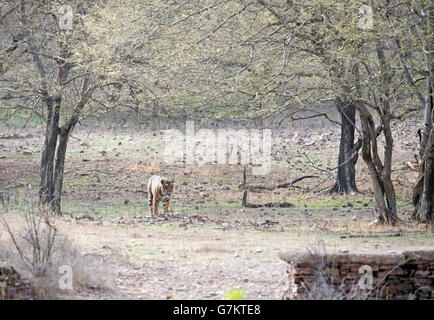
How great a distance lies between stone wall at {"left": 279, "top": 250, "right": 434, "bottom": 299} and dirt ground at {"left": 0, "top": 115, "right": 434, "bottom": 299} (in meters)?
0.63

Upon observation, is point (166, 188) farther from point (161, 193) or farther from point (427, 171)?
point (427, 171)

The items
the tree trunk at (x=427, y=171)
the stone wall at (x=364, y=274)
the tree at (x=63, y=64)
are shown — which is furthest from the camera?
the tree at (x=63, y=64)

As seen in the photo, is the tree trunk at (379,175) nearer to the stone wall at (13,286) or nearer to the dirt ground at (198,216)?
the dirt ground at (198,216)

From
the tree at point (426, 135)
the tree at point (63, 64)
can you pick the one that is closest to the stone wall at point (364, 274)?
the tree at point (426, 135)

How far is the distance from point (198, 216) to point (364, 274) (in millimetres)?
7971

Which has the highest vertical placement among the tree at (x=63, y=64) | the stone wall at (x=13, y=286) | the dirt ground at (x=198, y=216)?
the tree at (x=63, y=64)

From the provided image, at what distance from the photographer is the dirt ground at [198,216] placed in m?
9.12

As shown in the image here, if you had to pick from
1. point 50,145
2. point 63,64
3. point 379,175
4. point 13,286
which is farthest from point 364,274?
point 50,145

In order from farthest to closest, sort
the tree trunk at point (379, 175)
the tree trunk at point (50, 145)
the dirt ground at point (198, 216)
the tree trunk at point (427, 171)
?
1. the tree trunk at point (50, 145)
2. the tree trunk at point (379, 175)
3. the tree trunk at point (427, 171)
4. the dirt ground at point (198, 216)

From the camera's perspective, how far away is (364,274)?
26.7ft

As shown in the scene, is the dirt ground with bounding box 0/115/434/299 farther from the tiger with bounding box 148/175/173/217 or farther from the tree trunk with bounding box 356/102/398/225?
the tiger with bounding box 148/175/173/217

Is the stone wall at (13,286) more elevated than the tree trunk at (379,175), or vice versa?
the tree trunk at (379,175)

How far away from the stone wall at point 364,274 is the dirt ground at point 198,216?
629 millimetres
